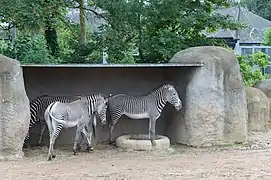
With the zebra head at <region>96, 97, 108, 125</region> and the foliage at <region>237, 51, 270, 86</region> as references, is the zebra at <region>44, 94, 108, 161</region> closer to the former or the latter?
the zebra head at <region>96, 97, 108, 125</region>

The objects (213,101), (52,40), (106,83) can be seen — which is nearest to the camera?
(213,101)

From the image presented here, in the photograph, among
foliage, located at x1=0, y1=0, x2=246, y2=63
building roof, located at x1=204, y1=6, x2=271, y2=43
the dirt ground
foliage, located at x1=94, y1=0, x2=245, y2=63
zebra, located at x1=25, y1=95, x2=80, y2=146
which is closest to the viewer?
the dirt ground

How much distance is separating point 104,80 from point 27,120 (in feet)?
7.92

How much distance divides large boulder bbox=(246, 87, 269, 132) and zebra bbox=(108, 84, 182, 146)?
7.97 ft

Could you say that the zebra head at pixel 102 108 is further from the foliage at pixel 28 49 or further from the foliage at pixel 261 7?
the foliage at pixel 261 7

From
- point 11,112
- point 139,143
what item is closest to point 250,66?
point 139,143

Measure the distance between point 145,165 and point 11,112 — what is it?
2215 mm

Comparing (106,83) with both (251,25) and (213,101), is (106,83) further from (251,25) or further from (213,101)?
(251,25)

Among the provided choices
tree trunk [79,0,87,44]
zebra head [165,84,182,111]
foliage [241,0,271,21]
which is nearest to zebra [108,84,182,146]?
zebra head [165,84,182,111]

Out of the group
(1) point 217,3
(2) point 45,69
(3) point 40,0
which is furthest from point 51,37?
(1) point 217,3

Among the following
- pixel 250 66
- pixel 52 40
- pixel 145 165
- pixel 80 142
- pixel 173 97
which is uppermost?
pixel 52 40

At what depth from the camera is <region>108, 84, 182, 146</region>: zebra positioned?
9.55 m

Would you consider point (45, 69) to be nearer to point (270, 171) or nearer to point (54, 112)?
point (54, 112)

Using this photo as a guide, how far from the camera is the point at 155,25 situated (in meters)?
11.9
